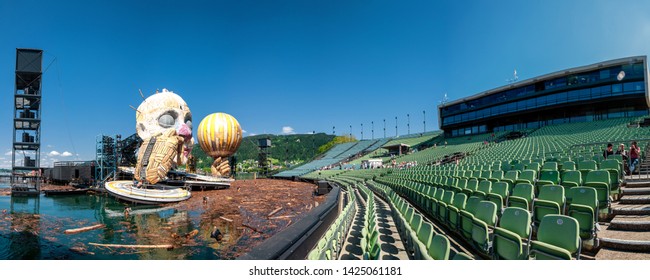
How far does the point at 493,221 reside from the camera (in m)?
4.58

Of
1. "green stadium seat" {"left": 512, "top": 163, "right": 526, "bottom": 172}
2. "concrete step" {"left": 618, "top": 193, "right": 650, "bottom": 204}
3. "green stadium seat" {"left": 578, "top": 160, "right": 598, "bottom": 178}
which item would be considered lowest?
"concrete step" {"left": 618, "top": 193, "right": 650, "bottom": 204}

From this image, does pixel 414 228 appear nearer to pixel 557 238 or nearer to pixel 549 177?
pixel 557 238

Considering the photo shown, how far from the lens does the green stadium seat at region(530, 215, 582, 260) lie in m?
3.00

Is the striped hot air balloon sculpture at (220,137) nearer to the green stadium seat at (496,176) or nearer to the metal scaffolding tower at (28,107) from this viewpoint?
the metal scaffolding tower at (28,107)

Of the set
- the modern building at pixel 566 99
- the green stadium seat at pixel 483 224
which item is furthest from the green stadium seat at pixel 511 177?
the modern building at pixel 566 99

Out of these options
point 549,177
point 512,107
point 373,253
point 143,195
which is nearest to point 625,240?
point 549,177

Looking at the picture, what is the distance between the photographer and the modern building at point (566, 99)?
115ft

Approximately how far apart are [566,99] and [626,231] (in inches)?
1763

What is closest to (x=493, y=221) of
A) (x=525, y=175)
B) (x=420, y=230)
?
(x=420, y=230)

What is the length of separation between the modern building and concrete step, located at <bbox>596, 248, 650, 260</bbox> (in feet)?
147

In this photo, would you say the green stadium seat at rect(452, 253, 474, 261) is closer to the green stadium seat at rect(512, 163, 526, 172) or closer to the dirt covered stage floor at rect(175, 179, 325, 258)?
the dirt covered stage floor at rect(175, 179, 325, 258)

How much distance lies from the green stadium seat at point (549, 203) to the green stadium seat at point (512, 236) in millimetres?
777

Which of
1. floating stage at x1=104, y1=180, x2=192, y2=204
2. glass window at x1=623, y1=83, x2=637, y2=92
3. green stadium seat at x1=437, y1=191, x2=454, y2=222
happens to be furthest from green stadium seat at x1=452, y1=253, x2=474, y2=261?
glass window at x1=623, y1=83, x2=637, y2=92
